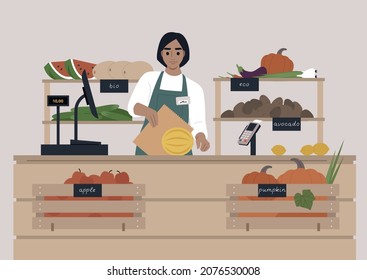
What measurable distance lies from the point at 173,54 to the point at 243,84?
912 millimetres

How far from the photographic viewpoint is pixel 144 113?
749 centimetres

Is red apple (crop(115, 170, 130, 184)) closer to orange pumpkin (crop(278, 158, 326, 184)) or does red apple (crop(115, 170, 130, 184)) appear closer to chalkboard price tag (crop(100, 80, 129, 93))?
orange pumpkin (crop(278, 158, 326, 184))

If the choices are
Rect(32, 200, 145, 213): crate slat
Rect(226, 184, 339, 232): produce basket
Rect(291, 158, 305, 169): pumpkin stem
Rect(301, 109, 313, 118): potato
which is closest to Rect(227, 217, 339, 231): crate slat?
Rect(226, 184, 339, 232): produce basket

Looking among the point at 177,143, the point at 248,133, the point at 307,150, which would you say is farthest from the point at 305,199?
the point at 177,143

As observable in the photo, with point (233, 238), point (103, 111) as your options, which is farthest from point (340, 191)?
point (103, 111)

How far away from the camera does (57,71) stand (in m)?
8.50

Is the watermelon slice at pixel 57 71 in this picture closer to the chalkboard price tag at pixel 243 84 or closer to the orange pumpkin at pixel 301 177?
the chalkboard price tag at pixel 243 84

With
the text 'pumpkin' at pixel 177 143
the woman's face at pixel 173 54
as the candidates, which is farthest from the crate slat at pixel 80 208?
the woman's face at pixel 173 54

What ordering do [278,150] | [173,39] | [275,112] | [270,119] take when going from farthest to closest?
[275,112], [270,119], [173,39], [278,150]

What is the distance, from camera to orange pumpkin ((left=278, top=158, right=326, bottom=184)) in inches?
271

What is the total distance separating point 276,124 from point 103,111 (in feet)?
5.92

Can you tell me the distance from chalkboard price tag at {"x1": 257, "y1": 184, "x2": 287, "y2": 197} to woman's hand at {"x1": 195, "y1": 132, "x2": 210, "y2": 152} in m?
0.99

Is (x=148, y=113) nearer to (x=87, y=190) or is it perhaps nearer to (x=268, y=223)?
(x=87, y=190)

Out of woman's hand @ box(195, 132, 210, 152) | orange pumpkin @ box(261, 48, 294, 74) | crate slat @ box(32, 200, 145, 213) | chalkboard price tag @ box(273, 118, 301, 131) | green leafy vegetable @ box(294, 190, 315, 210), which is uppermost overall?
orange pumpkin @ box(261, 48, 294, 74)
